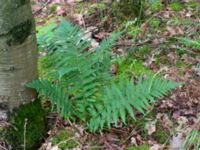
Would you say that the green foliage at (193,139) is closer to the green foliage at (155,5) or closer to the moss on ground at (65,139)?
the moss on ground at (65,139)

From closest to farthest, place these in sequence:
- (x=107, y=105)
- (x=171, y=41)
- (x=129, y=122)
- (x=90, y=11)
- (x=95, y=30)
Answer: (x=107, y=105) → (x=129, y=122) → (x=171, y=41) → (x=95, y=30) → (x=90, y=11)

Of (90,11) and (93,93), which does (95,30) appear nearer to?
(90,11)

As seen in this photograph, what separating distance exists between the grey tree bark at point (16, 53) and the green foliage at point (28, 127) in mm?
66

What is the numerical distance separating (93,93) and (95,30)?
1.43m

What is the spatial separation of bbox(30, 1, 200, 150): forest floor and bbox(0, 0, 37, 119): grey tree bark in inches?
15.5

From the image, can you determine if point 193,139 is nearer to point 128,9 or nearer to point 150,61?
point 150,61

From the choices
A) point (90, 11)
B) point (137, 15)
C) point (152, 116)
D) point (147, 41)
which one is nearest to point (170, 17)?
point (137, 15)

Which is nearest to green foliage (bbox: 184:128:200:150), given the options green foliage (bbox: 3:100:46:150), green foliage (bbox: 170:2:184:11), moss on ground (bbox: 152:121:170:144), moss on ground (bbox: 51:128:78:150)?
moss on ground (bbox: 152:121:170:144)

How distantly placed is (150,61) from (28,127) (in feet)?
4.24

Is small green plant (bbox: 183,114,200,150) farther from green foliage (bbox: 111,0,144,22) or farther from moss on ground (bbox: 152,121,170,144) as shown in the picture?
green foliage (bbox: 111,0,144,22)

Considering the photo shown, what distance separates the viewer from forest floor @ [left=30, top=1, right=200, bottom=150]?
2490mm

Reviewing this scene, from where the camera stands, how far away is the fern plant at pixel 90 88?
2.38 m

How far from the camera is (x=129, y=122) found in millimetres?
2607

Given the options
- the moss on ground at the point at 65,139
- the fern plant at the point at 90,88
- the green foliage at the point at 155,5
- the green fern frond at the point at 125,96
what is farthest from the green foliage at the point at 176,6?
the moss on ground at the point at 65,139
